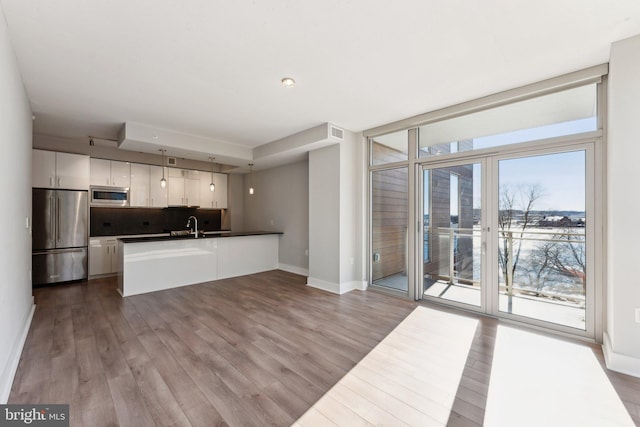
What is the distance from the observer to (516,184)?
132 inches

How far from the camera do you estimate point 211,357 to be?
8.32 feet

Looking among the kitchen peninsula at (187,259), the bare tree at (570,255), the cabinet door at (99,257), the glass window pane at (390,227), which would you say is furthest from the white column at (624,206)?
the cabinet door at (99,257)

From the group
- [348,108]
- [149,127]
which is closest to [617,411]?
[348,108]

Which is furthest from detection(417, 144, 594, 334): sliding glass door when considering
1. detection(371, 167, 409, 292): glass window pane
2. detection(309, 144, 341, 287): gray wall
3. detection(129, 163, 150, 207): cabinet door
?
detection(129, 163, 150, 207): cabinet door

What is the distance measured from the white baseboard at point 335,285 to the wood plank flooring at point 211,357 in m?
0.36

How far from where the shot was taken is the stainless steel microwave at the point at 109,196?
5.55 meters

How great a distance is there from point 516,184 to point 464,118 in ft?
3.67

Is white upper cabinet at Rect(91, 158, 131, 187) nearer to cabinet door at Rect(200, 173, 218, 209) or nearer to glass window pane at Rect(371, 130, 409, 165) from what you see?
cabinet door at Rect(200, 173, 218, 209)

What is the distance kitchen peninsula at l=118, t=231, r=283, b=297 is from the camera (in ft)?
14.6

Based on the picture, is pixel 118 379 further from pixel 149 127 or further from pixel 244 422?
pixel 149 127

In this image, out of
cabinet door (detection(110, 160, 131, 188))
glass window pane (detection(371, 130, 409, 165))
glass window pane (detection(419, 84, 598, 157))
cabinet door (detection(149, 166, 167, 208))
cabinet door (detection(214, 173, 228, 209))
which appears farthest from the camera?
cabinet door (detection(214, 173, 228, 209))

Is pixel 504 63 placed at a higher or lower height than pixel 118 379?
higher

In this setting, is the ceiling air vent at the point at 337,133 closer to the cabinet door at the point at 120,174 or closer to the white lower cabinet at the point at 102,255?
the cabinet door at the point at 120,174

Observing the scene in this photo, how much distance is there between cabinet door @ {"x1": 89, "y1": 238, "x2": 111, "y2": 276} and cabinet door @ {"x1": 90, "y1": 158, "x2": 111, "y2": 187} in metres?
1.19
